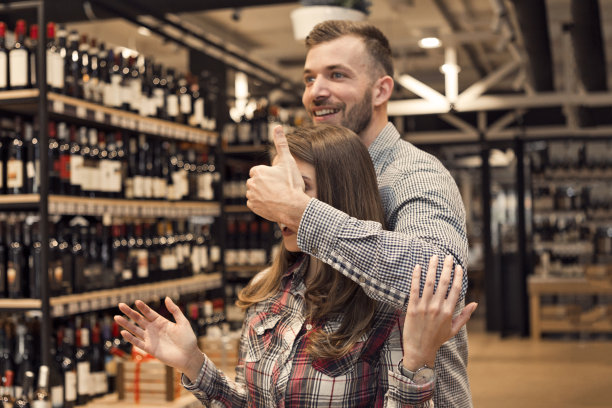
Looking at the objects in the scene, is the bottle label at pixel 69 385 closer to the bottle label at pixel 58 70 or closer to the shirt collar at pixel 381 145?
the bottle label at pixel 58 70

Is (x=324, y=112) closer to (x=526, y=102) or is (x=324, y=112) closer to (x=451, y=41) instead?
(x=451, y=41)

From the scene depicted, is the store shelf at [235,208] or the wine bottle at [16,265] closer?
the wine bottle at [16,265]

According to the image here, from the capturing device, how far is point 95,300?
13.6ft

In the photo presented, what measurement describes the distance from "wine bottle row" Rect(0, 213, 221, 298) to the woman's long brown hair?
8.22 ft

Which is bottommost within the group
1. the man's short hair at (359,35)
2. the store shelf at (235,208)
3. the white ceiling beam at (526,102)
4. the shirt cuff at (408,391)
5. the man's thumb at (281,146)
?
the shirt cuff at (408,391)

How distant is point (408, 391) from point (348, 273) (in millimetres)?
254

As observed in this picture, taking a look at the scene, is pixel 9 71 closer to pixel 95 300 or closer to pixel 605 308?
pixel 95 300

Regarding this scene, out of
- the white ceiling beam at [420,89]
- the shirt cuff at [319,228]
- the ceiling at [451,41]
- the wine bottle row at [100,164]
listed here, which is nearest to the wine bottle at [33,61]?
the wine bottle row at [100,164]

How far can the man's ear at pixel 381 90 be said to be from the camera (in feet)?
6.40

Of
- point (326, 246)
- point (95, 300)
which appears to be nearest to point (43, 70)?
point (95, 300)

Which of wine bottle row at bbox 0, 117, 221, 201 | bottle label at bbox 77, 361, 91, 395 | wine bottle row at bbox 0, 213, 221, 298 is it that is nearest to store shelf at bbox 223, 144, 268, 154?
wine bottle row at bbox 0, 117, 221, 201

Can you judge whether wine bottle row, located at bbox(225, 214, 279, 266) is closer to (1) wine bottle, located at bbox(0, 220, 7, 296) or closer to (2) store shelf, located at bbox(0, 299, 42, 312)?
(1) wine bottle, located at bbox(0, 220, 7, 296)

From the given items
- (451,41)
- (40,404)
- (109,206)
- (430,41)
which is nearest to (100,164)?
(109,206)

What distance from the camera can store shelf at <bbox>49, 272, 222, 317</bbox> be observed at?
3891 mm
